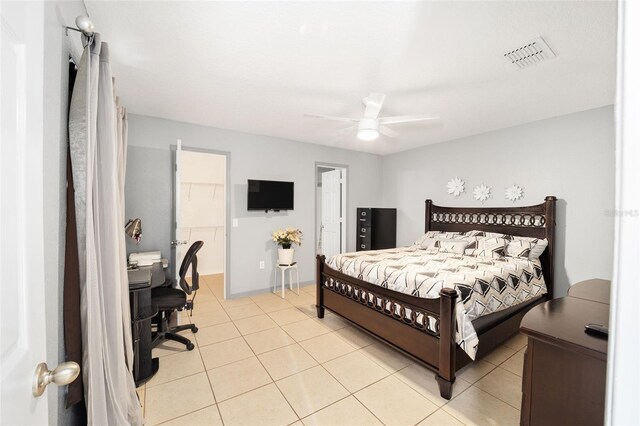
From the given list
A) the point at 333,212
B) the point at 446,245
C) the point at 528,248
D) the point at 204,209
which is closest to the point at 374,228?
the point at 333,212

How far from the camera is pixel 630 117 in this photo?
0.44 meters

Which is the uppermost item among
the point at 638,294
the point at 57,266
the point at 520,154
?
the point at 520,154

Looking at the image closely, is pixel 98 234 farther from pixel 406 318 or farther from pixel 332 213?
pixel 332 213

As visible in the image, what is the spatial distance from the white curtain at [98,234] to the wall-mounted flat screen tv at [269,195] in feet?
9.13

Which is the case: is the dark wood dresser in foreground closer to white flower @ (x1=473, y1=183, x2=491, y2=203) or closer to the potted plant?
white flower @ (x1=473, y1=183, x2=491, y2=203)

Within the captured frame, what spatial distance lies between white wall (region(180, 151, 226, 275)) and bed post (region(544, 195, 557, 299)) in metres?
5.12

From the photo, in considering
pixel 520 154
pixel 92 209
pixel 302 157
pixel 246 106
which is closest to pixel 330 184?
pixel 302 157

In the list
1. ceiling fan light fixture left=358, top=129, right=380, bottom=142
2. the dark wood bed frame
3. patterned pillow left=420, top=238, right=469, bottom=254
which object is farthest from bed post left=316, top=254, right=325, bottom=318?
patterned pillow left=420, top=238, right=469, bottom=254

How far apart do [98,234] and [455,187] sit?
4615 millimetres

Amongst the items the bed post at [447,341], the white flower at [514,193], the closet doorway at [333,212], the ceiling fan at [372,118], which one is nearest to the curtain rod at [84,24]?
the ceiling fan at [372,118]

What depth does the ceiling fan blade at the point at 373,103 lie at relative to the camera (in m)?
2.49

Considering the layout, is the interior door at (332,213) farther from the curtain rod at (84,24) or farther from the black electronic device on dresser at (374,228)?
the curtain rod at (84,24)

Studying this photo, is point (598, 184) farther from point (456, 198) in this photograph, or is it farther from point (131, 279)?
point (131, 279)

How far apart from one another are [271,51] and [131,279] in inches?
84.9
